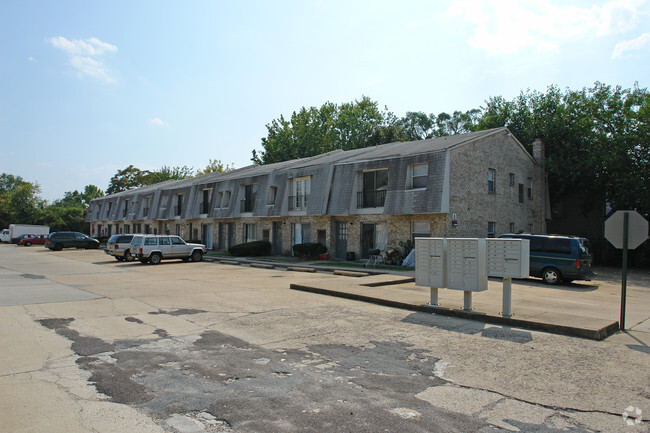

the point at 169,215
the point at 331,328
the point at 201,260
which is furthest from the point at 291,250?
the point at 331,328

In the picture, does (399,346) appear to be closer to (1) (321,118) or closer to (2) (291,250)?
(2) (291,250)

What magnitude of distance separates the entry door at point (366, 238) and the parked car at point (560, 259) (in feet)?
31.4

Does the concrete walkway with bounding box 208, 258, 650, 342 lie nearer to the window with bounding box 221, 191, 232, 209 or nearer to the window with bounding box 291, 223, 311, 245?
the window with bounding box 291, 223, 311, 245

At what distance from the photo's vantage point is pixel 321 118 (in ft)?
202

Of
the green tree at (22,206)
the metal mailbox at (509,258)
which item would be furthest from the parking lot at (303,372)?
the green tree at (22,206)

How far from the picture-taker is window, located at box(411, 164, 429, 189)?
23.4 meters

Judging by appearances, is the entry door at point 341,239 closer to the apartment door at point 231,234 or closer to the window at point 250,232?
the window at point 250,232

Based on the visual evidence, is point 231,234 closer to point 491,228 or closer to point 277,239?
point 277,239

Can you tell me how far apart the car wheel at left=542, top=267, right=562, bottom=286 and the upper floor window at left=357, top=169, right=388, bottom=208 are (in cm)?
964

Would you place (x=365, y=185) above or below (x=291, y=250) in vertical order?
above

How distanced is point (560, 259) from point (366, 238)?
11.1 m

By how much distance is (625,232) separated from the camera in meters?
9.12

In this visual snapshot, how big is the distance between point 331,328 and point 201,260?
21724mm

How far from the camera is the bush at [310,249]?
27.2 m
